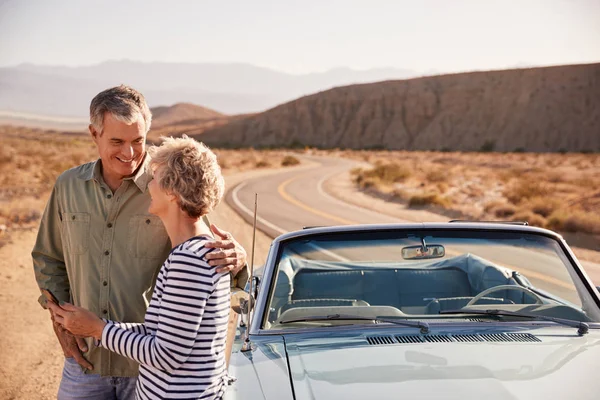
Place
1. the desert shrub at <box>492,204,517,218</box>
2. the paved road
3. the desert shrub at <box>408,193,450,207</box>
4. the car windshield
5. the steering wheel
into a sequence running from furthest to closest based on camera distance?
the desert shrub at <box>408,193,450,207</box>, the desert shrub at <box>492,204,517,218</box>, the paved road, the steering wheel, the car windshield

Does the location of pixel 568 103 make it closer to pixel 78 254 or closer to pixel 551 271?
pixel 551 271

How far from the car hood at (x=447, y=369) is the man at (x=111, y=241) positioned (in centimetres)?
75

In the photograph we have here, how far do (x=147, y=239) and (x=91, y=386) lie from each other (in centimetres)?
67

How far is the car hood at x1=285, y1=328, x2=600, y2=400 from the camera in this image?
2506 millimetres

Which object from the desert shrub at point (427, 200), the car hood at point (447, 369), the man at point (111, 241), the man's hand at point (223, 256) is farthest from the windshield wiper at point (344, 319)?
the desert shrub at point (427, 200)

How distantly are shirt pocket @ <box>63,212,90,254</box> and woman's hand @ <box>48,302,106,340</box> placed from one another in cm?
44

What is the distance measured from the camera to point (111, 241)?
9.47ft

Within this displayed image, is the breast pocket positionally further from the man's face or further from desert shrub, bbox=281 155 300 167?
desert shrub, bbox=281 155 300 167

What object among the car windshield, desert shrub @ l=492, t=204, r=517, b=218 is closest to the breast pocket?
the car windshield

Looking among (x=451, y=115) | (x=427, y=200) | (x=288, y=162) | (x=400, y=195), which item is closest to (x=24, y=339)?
(x=427, y=200)

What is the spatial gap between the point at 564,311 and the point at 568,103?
93.6 meters

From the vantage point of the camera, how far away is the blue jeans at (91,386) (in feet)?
9.53

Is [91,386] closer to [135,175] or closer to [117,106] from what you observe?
[135,175]

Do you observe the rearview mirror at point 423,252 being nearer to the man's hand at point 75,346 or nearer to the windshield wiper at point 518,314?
the windshield wiper at point 518,314
